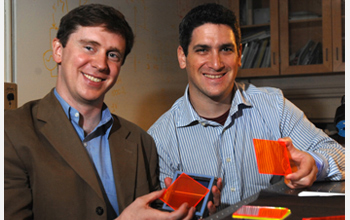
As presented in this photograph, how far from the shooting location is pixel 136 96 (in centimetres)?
246

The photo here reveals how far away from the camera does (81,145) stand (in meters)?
1.25

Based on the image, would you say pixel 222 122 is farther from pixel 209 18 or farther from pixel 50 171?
pixel 50 171

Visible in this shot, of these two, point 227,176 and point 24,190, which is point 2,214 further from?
point 227,176

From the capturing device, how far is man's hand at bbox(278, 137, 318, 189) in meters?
1.24

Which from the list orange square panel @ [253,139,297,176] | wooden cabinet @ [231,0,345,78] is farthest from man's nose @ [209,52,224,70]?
wooden cabinet @ [231,0,345,78]

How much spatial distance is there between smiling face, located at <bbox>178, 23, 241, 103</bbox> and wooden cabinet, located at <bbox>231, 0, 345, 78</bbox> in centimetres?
162

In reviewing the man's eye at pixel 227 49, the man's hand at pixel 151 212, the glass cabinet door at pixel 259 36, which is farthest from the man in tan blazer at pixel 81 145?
the glass cabinet door at pixel 259 36

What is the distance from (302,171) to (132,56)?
147cm

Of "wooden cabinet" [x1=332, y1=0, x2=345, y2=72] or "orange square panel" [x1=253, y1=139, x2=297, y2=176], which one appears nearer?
"orange square panel" [x1=253, y1=139, x2=297, y2=176]

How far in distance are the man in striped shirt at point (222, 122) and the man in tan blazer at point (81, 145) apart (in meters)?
0.22

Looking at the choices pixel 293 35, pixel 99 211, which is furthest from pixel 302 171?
pixel 293 35

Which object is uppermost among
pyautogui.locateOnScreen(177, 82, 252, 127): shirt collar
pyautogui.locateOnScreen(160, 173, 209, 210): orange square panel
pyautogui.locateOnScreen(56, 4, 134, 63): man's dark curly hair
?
pyautogui.locateOnScreen(56, 4, 134, 63): man's dark curly hair

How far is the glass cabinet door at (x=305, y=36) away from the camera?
3135 mm

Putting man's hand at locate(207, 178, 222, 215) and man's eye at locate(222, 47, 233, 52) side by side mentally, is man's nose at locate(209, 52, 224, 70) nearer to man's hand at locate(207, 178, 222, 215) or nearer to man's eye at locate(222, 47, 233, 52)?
man's eye at locate(222, 47, 233, 52)
